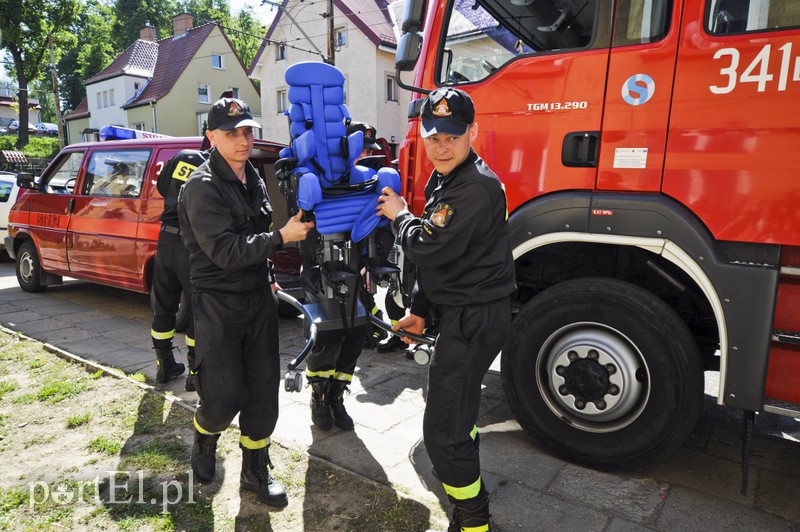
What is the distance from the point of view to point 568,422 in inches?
126

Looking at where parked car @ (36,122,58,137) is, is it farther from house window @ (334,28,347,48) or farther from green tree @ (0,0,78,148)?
house window @ (334,28,347,48)

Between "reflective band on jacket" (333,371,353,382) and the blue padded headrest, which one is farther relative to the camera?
"reflective band on jacket" (333,371,353,382)

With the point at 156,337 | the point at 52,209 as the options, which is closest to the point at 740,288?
the point at 156,337

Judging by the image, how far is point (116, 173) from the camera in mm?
6188

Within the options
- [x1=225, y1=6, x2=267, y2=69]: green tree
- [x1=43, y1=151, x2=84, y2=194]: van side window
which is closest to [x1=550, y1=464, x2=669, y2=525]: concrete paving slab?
[x1=43, y1=151, x2=84, y2=194]: van side window

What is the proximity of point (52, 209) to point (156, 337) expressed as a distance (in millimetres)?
3656

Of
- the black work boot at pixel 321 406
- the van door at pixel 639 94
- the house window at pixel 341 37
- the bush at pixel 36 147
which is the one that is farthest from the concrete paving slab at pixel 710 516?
the bush at pixel 36 147

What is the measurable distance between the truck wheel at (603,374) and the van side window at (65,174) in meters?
5.86

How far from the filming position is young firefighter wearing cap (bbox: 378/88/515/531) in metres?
2.26

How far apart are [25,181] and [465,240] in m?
6.91

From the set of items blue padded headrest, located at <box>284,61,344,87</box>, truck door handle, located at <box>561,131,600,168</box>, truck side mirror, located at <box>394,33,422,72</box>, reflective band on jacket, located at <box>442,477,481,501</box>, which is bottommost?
reflective band on jacket, located at <box>442,477,481,501</box>

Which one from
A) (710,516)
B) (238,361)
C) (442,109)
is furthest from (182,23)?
(710,516)

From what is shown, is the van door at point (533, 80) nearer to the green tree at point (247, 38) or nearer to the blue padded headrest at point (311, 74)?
the blue padded headrest at point (311, 74)

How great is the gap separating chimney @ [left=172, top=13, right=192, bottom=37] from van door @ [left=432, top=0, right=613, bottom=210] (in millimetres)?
36577
